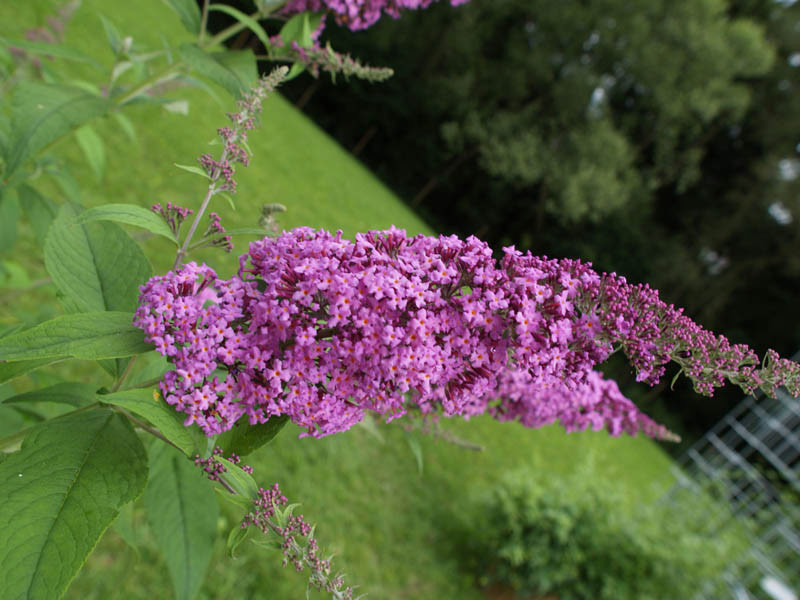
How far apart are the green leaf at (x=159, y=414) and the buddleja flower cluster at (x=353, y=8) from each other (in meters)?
1.61

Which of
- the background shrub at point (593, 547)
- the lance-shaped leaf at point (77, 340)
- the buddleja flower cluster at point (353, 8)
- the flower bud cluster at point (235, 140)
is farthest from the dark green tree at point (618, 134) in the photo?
the lance-shaped leaf at point (77, 340)

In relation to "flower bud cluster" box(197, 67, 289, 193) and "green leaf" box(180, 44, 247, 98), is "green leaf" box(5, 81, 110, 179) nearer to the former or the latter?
"green leaf" box(180, 44, 247, 98)

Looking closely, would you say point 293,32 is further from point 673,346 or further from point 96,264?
point 673,346

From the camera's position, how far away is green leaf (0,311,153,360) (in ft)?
3.08

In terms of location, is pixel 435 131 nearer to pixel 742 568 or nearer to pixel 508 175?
pixel 508 175

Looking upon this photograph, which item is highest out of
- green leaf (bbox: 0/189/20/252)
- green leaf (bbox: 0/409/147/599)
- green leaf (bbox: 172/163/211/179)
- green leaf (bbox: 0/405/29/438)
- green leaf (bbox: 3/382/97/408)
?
green leaf (bbox: 172/163/211/179)

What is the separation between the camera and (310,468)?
4594 mm

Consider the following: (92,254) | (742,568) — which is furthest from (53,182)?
(742,568)

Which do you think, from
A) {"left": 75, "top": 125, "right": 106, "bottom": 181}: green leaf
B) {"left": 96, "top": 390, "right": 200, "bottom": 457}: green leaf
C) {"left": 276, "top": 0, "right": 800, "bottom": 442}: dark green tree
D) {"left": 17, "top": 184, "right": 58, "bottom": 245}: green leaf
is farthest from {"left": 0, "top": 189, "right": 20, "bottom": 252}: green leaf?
{"left": 276, "top": 0, "right": 800, "bottom": 442}: dark green tree

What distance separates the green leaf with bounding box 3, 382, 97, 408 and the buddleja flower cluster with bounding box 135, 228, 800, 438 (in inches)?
15.4

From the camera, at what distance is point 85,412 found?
1128mm

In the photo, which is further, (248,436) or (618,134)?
(618,134)

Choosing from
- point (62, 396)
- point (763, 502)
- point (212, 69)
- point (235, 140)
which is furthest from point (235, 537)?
point (763, 502)

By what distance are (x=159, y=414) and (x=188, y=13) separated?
156 centimetres
